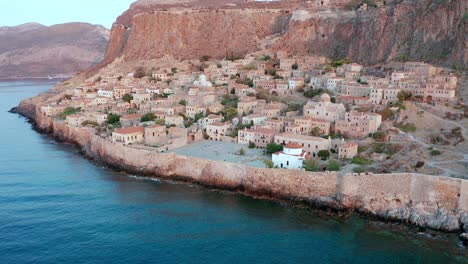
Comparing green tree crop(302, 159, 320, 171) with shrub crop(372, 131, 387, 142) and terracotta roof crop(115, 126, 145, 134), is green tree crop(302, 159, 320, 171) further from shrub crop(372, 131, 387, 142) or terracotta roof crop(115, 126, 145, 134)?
terracotta roof crop(115, 126, 145, 134)

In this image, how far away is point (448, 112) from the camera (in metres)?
→ 31.8

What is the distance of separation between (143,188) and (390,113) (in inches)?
650

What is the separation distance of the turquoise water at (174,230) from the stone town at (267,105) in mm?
4660

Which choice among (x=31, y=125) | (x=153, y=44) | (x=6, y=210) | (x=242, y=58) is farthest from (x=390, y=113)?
(x=153, y=44)

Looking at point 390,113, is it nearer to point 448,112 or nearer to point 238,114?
point 448,112

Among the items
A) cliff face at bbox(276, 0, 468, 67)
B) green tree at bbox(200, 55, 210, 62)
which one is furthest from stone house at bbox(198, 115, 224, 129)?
green tree at bbox(200, 55, 210, 62)

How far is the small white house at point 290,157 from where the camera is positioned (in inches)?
1094

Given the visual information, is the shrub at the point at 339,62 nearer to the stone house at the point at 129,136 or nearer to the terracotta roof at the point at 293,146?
the terracotta roof at the point at 293,146

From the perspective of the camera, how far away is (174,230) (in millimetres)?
22828

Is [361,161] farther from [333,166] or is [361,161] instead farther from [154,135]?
[154,135]

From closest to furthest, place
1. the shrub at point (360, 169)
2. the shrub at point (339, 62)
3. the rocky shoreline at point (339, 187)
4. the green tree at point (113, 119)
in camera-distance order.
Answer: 1. the rocky shoreline at point (339, 187)
2. the shrub at point (360, 169)
3. the green tree at point (113, 119)
4. the shrub at point (339, 62)

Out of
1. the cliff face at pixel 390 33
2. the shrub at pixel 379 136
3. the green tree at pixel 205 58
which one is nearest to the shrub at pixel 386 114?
the shrub at pixel 379 136

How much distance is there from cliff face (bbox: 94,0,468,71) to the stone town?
320 cm

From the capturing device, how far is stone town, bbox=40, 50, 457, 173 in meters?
31.2
